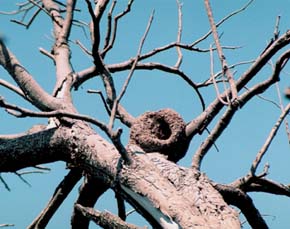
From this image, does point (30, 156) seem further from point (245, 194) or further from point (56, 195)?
point (245, 194)

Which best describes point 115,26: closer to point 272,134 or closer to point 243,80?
point 243,80

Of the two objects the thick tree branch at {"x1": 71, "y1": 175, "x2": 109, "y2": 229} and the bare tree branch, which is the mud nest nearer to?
the thick tree branch at {"x1": 71, "y1": 175, "x2": 109, "y2": 229}

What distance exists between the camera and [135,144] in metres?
2.22

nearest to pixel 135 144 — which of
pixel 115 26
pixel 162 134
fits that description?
pixel 162 134

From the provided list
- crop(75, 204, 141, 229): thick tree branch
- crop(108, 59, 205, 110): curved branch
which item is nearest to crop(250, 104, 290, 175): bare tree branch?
crop(75, 204, 141, 229): thick tree branch

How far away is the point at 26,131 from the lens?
2613mm

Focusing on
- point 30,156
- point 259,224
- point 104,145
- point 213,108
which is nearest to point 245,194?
point 259,224

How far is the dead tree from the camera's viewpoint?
171 cm

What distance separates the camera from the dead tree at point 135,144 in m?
1.71

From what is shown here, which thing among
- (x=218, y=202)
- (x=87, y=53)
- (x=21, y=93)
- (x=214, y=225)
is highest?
(x=87, y=53)

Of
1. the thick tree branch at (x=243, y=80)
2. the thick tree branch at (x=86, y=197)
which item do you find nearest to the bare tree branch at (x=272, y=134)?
the thick tree branch at (x=243, y=80)

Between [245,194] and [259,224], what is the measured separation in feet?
0.70

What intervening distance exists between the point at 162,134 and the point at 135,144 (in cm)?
15

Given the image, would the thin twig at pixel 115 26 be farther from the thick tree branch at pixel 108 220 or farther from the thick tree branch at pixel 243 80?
the thick tree branch at pixel 108 220
